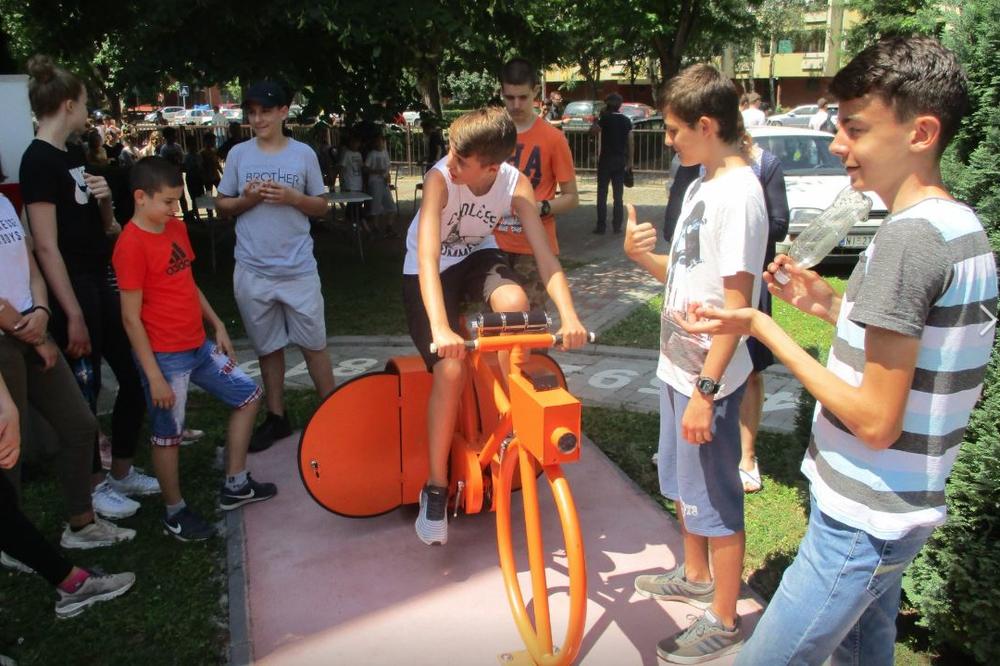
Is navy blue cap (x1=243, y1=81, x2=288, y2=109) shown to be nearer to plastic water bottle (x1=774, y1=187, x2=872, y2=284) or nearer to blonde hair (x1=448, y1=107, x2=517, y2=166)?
blonde hair (x1=448, y1=107, x2=517, y2=166)

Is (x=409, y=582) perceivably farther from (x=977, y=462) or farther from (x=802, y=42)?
(x=802, y=42)

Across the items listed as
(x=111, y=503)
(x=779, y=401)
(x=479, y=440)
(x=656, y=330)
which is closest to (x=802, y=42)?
(x=656, y=330)

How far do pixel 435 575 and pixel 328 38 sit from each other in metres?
6.36

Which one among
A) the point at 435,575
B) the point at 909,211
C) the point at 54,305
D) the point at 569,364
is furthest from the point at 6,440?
the point at 569,364

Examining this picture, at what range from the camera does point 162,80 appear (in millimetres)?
7820

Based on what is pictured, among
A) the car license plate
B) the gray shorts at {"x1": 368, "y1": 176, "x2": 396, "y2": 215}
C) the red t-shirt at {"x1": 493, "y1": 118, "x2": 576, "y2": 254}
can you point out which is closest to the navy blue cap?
the red t-shirt at {"x1": 493, "y1": 118, "x2": 576, "y2": 254}

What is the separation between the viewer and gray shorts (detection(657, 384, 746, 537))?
2766mm

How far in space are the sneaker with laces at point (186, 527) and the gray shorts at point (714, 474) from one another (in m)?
2.24

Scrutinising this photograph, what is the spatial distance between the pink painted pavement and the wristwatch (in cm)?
107

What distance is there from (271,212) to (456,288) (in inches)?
62.9

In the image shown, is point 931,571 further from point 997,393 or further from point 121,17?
point 121,17

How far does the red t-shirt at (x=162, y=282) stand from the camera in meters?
3.55

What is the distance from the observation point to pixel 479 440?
358 centimetres

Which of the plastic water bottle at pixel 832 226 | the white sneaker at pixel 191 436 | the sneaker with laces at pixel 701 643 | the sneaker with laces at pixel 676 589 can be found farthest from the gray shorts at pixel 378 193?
the plastic water bottle at pixel 832 226
